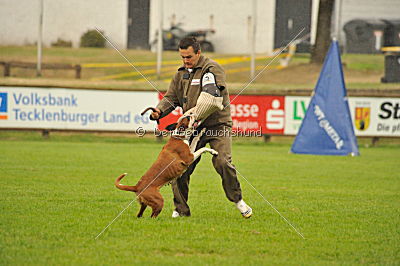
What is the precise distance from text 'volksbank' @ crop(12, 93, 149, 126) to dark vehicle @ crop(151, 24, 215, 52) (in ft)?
18.9

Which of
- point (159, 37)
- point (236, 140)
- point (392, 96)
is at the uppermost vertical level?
point (159, 37)

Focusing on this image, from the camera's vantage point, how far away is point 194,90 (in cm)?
771

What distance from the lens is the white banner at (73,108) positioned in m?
19.6

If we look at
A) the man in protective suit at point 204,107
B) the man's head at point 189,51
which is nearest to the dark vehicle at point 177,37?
the man in protective suit at point 204,107

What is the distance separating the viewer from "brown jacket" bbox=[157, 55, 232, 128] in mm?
7633

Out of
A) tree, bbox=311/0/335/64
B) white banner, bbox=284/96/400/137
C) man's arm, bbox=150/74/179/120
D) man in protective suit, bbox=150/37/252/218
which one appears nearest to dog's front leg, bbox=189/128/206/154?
man in protective suit, bbox=150/37/252/218

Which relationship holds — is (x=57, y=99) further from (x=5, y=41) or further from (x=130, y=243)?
(x=130, y=243)

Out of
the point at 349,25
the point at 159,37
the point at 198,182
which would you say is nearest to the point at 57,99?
the point at 159,37

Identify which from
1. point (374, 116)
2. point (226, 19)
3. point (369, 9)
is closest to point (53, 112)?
point (374, 116)

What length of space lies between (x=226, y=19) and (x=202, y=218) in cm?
2034

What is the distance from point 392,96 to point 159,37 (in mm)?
7866

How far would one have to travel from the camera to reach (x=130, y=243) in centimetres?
635

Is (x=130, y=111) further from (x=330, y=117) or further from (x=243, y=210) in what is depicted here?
(x=243, y=210)

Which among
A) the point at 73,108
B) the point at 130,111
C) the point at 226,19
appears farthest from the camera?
the point at 226,19
